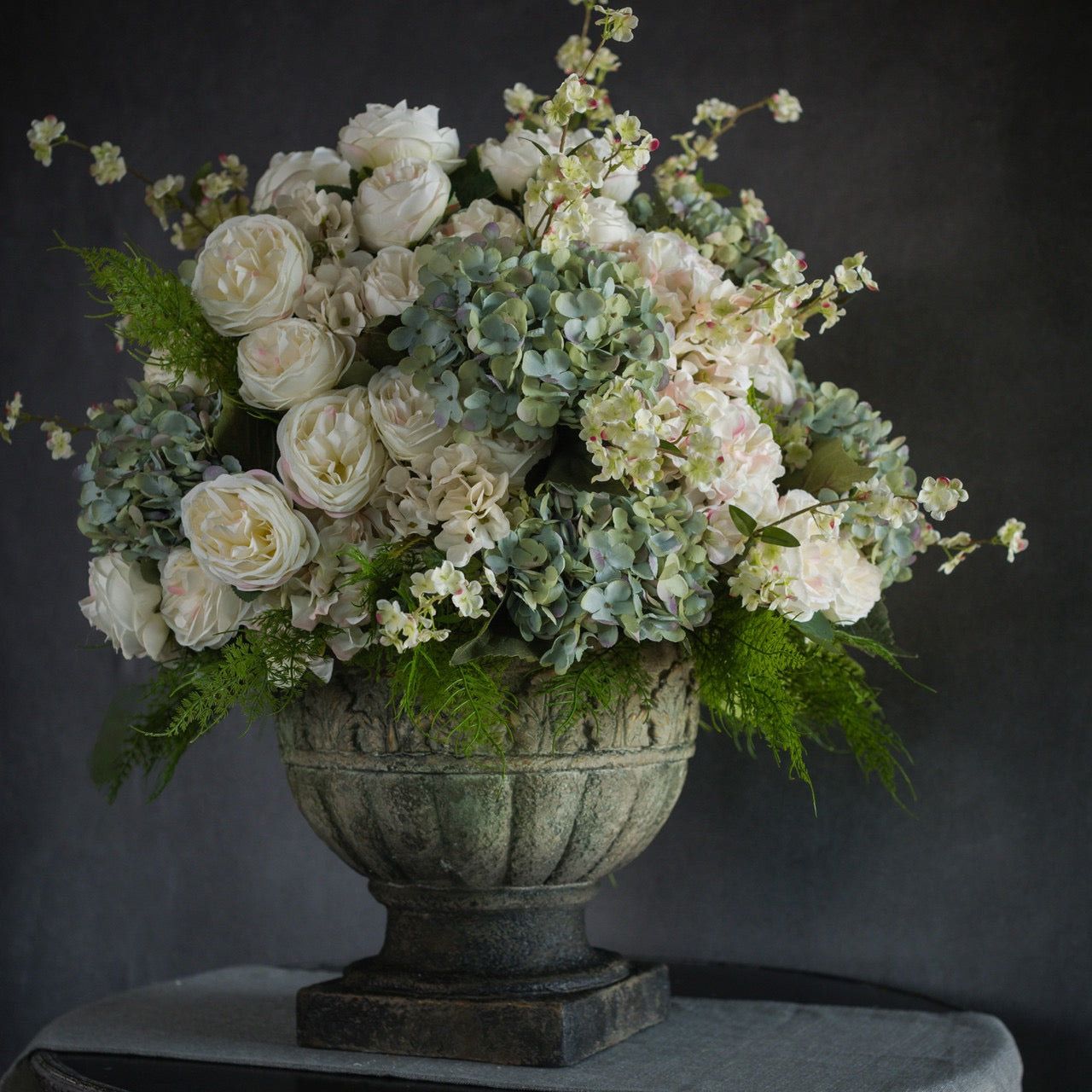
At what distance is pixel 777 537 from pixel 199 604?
42 centimetres

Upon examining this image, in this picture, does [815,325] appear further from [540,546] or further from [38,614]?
[38,614]

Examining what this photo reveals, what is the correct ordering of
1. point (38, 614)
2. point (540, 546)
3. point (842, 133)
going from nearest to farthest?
→ point (540, 546) → point (842, 133) → point (38, 614)

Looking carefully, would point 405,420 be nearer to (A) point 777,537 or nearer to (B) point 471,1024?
(A) point 777,537

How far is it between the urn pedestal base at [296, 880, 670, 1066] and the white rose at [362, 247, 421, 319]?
44 cm

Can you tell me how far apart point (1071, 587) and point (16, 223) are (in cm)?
137

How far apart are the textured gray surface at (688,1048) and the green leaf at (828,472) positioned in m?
0.44

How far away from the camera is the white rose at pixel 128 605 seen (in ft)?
3.18

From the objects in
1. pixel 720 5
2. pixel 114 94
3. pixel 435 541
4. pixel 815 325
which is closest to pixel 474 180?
pixel 435 541

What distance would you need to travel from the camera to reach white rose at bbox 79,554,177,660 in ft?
3.18

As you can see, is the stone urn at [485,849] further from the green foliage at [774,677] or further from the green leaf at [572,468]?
the green leaf at [572,468]

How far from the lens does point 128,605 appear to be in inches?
38.2

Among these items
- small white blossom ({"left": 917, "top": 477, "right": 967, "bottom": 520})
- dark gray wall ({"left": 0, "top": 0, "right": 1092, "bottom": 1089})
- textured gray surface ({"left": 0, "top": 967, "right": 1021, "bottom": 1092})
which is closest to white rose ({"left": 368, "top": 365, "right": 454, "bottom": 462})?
small white blossom ({"left": 917, "top": 477, "right": 967, "bottom": 520})

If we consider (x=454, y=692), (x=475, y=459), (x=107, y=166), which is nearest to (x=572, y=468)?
(x=475, y=459)

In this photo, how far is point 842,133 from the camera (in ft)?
5.03
